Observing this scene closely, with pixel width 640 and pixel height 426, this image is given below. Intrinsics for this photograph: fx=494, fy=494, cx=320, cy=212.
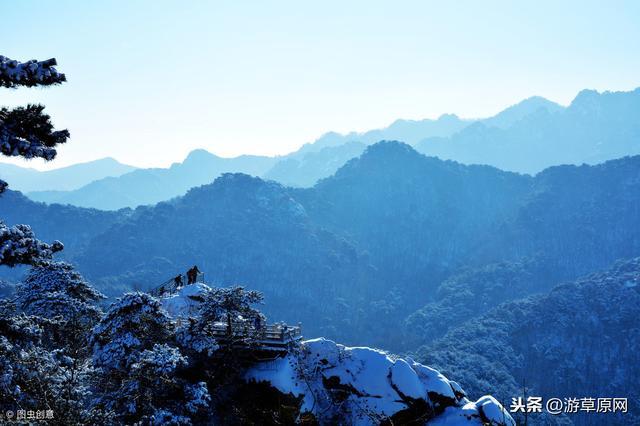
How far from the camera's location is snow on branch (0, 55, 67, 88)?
11734 millimetres

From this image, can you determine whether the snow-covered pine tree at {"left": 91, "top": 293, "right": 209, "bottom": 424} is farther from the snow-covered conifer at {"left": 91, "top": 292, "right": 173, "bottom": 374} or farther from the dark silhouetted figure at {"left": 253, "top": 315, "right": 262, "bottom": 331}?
the dark silhouetted figure at {"left": 253, "top": 315, "right": 262, "bottom": 331}

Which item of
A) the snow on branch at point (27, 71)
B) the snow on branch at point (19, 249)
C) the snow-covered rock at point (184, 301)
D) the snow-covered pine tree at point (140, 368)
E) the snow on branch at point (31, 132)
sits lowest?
the snow-covered pine tree at point (140, 368)

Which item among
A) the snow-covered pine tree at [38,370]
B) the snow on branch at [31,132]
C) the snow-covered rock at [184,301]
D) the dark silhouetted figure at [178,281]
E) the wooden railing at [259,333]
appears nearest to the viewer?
the snow on branch at [31,132]

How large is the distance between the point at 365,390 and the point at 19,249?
2409cm

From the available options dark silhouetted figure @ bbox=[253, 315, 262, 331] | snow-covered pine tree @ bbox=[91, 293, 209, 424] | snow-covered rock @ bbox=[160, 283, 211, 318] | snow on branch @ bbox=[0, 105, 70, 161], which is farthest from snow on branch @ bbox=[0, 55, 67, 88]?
snow-covered rock @ bbox=[160, 283, 211, 318]

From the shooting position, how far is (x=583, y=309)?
17725 centimetres

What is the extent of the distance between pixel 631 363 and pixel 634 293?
2846 cm

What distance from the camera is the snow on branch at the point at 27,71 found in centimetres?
1173

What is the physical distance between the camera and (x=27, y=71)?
11.8m

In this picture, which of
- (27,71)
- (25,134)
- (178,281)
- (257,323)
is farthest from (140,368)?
(178,281)

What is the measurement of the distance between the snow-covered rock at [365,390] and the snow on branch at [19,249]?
64.8ft

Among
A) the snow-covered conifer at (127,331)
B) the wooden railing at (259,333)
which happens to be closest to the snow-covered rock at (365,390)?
the wooden railing at (259,333)

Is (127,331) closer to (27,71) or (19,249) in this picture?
(19,249)

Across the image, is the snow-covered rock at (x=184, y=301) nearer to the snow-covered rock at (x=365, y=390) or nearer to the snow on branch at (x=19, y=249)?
the snow-covered rock at (x=365, y=390)
